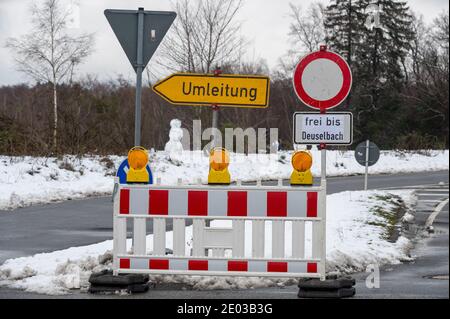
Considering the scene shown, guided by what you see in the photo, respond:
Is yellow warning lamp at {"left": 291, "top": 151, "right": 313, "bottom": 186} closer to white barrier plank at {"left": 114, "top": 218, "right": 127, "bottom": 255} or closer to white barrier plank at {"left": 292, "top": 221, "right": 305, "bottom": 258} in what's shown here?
white barrier plank at {"left": 292, "top": 221, "right": 305, "bottom": 258}

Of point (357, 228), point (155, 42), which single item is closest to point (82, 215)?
point (357, 228)

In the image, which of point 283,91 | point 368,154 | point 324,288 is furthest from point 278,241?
point 283,91

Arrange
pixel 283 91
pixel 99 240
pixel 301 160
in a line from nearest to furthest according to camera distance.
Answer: pixel 301 160 → pixel 99 240 → pixel 283 91

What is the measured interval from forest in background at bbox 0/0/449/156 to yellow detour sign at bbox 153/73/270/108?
1352mm

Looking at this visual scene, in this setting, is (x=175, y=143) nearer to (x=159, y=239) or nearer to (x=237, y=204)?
(x=159, y=239)

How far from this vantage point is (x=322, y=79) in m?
8.42

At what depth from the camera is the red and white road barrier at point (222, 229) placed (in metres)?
7.86

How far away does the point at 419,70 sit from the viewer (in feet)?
19.6

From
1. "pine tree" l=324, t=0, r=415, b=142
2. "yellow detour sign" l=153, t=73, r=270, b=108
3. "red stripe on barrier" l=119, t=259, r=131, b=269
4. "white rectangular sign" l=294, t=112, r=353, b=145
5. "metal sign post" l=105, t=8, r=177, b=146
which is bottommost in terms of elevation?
"red stripe on barrier" l=119, t=259, r=131, b=269

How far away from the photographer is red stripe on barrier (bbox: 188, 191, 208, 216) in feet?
26.0

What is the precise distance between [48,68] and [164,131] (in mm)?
7224

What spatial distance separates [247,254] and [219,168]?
188 cm

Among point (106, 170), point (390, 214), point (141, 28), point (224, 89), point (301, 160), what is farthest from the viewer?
point (106, 170)

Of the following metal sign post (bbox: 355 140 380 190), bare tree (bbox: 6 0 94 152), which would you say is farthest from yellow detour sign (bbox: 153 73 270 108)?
bare tree (bbox: 6 0 94 152)
